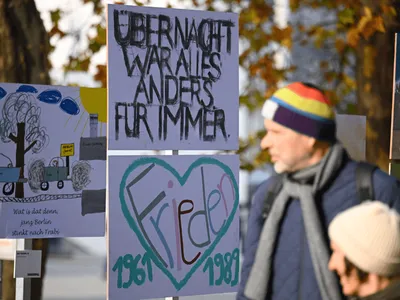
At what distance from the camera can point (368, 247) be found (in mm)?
2953

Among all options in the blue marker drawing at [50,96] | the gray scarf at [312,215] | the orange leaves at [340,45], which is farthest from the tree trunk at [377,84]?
the gray scarf at [312,215]

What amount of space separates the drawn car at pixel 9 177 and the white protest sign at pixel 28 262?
38cm

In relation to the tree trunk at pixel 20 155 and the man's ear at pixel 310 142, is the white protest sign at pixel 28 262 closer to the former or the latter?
the tree trunk at pixel 20 155

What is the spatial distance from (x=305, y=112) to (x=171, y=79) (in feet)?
9.12

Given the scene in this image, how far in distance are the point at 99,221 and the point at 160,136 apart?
0.81 meters

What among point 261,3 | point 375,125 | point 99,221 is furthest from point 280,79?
point 99,221

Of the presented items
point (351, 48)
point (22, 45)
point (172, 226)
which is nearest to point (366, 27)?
point (351, 48)

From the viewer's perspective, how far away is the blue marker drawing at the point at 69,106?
6.45 metres

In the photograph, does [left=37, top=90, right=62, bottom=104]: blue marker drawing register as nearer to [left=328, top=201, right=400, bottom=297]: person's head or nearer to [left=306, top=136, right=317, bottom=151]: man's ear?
[left=306, top=136, right=317, bottom=151]: man's ear

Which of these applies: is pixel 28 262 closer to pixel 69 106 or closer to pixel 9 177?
pixel 9 177

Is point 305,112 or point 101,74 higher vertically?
point 101,74

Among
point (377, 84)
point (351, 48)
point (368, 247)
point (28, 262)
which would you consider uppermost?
point (351, 48)

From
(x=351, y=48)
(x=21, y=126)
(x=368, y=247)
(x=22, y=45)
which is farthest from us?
(x=351, y=48)

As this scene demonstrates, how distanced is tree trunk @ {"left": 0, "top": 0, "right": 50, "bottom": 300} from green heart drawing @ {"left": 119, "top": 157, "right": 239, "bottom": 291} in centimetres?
246
